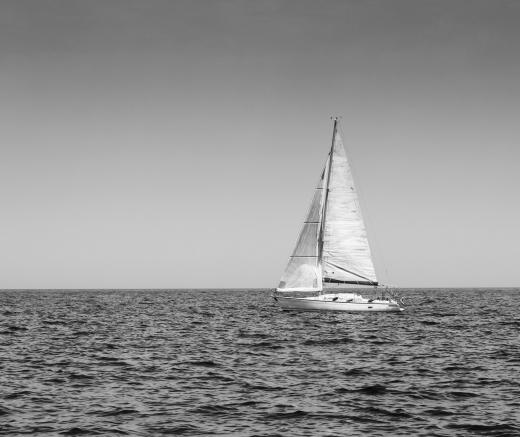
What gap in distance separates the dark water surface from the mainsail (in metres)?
18.2

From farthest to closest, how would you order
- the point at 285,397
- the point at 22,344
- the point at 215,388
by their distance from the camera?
the point at 22,344 → the point at 215,388 → the point at 285,397

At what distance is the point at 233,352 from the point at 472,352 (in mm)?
12186

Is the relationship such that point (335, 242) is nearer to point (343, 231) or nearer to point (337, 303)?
point (343, 231)

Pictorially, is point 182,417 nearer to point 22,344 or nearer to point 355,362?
point 355,362

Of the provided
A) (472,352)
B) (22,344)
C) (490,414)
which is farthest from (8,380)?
(472,352)

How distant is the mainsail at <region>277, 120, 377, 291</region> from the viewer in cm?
5972

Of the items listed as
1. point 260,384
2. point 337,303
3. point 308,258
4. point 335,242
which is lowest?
point 260,384

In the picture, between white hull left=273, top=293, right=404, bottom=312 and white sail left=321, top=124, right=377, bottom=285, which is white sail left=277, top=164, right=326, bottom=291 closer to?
white sail left=321, top=124, right=377, bottom=285

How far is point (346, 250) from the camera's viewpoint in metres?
59.8

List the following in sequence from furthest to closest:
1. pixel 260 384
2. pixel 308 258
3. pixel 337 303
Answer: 1. pixel 308 258
2. pixel 337 303
3. pixel 260 384

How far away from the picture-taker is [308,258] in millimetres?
59781

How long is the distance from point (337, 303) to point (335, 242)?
19.5 feet

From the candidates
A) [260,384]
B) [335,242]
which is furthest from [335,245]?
[260,384]

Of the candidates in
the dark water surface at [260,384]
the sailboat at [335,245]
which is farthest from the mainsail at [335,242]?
the dark water surface at [260,384]
